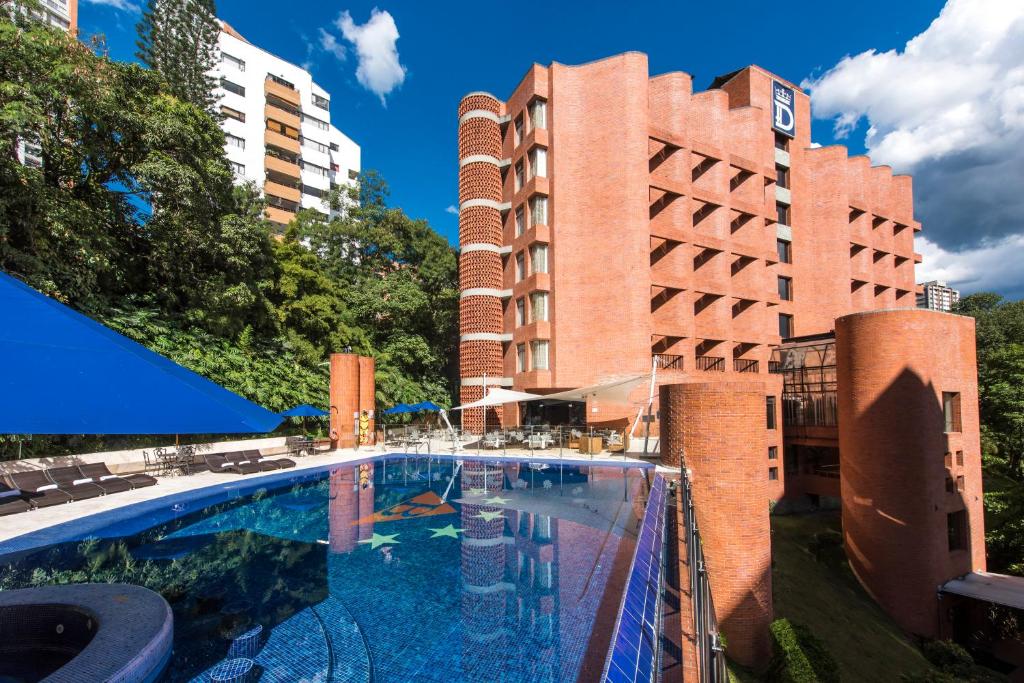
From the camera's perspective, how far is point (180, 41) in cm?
3219

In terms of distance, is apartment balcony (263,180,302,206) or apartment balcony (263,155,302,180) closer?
apartment balcony (263,180,302,206)

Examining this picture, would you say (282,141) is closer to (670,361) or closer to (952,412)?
(670,361)

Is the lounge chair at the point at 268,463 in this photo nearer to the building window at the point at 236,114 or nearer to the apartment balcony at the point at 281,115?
the building window at the point at 236,114

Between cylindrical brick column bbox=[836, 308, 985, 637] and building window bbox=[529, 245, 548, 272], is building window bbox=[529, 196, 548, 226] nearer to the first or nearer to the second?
building window bbox=[529, 245, 548, 272]

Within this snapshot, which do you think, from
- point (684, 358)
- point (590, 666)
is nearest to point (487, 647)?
point (590, 666)

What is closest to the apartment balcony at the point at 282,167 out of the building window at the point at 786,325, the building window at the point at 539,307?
the building window at the point at 539,307

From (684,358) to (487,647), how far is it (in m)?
24.5

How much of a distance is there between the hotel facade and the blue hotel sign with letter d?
0.49 feet

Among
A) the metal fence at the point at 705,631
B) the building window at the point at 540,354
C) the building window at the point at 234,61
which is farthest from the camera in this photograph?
the building window at the point at 234,61

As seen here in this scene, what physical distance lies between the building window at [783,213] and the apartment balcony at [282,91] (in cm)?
4520

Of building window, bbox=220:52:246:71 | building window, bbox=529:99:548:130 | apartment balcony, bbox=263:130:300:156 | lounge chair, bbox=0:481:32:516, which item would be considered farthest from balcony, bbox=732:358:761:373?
building window, bbox=220:52:246:71

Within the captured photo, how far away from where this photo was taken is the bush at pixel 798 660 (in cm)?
1056

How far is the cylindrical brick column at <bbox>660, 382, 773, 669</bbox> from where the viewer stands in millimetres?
11344

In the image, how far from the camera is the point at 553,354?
88.4 ft
